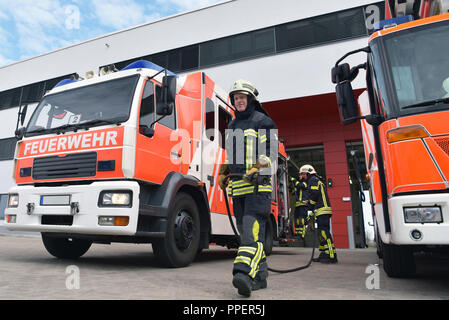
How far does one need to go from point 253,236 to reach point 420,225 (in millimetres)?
1300

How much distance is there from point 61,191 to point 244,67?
1021 centimetres

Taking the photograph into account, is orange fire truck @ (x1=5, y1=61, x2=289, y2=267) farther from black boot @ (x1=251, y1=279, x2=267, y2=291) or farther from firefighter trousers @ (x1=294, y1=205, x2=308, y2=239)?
firefighter trousers @ (x1=294, y1=205, x2=308, y2=239)

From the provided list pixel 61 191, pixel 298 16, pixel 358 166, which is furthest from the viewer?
pixel 298 16

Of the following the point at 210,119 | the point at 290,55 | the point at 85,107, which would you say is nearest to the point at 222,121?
the point at 210,119

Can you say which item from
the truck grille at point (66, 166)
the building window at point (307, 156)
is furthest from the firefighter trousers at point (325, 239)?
the building window at point (307, 156)

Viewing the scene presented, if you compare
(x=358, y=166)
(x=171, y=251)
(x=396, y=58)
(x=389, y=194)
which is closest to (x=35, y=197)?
(x=171, y=251)

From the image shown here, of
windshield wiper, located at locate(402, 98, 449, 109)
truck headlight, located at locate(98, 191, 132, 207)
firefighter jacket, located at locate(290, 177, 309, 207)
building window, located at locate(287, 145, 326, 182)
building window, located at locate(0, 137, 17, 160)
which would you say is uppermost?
building window, located at locate(0, 137, 17, 160)

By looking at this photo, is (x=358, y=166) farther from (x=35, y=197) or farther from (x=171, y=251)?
(x=35, y=197)

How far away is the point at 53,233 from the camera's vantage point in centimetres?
419

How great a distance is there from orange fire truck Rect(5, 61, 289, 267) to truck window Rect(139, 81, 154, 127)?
13 mm

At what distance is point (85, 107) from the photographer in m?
4.43

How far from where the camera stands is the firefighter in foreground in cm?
287

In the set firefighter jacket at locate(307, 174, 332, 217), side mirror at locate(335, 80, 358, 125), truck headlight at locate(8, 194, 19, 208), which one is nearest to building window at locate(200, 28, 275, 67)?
firefighter jacket at locate(307, 174, 332, 217)

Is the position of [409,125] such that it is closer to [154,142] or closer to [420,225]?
[420,225]
